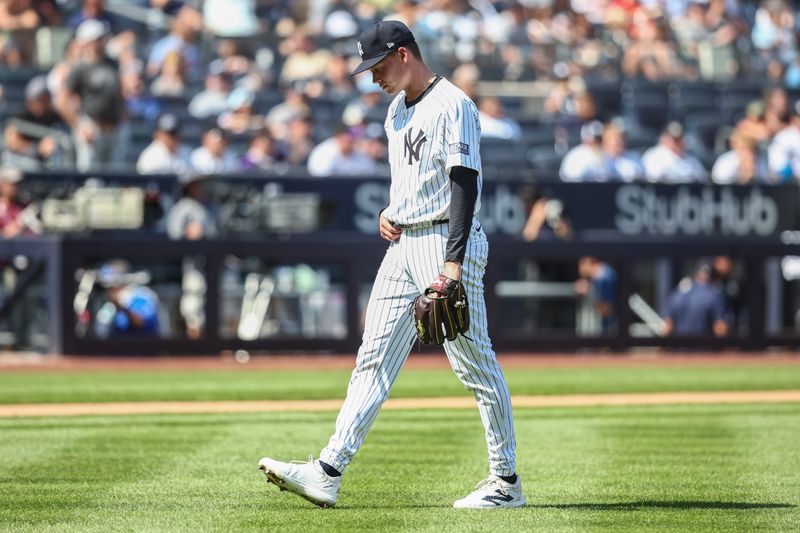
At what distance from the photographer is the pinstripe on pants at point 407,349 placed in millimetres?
5660

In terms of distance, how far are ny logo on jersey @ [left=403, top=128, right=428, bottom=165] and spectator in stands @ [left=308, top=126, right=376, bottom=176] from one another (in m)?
9.47

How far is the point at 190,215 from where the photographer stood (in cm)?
1462

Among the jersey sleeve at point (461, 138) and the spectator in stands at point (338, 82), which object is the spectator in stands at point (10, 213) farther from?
the jersey sleeve at point (461, 138)

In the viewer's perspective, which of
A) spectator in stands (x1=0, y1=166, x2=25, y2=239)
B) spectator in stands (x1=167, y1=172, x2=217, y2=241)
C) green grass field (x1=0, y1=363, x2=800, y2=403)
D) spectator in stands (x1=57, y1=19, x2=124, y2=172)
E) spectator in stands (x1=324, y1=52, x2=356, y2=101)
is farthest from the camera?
spectator in stands (x1=324, y1=52, x2=356, y2=101)

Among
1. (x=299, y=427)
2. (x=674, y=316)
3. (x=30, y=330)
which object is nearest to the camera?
(x=299, y=427)

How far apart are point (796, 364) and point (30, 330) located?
7.65m

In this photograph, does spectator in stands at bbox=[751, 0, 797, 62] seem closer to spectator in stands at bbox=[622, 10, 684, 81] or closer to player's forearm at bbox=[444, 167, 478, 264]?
spectator in stands at bbox=[622, 10, 684, 81]

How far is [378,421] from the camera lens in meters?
9.73

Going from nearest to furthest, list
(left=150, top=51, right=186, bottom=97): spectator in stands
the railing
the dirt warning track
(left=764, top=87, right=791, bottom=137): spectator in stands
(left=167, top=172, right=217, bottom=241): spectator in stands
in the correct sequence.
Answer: the dirt warning track → the railing → (left=167, top=172, right=217, bottom=241): spectator in stands → (left=150, top=51, right=186, bottom=97): spectator in stands → (left=764, top=87, right=791, bottom=137): spectator in stands

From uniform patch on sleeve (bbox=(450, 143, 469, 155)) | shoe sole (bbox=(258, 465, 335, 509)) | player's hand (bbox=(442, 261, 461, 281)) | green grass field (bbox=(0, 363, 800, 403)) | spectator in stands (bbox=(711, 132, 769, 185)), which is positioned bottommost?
green grass field (bbox=(0, 363, 800, 403))

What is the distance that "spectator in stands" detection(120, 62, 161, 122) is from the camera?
1631 centimetres

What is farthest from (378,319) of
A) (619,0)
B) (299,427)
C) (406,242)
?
(619,0)

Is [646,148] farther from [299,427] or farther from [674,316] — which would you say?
[299,427]

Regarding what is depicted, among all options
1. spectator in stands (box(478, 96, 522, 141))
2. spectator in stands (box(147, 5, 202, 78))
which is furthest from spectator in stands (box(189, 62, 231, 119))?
spectator in stands (box(478, 96, 522, 141))
